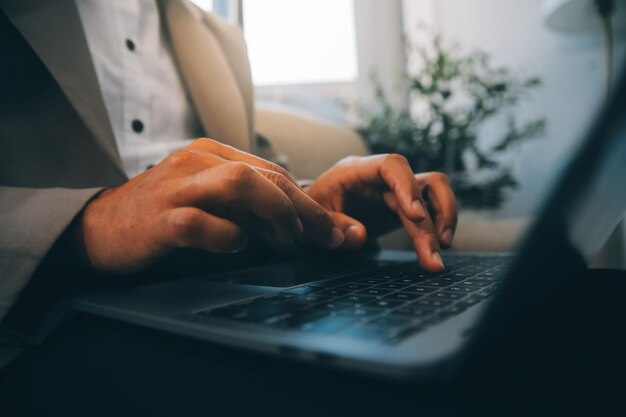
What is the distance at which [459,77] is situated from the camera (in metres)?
1.60

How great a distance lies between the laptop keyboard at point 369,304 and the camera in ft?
0.79

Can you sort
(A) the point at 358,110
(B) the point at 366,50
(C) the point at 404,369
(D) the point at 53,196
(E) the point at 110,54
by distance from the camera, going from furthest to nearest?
(B) the point at 366,50, (A) the point at 358,110, (E) the point at 110,54, (D) the point at 53,196, (C) the point at 404,369

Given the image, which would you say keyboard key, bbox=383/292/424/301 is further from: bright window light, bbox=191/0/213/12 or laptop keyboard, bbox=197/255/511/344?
bright window light, bbox=191/0/213/12

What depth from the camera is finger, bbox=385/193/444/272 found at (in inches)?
18.5

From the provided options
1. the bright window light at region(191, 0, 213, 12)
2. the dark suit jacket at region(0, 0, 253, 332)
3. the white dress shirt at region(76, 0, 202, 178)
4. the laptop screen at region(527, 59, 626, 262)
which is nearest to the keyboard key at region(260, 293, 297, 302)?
the laptop screen at region(527, 59, 626, 262)

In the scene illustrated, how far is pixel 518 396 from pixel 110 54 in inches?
36.2

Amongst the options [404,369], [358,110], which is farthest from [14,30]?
[358,110]

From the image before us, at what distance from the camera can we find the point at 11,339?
374mm

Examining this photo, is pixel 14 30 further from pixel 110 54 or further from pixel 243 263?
pixel 243 263

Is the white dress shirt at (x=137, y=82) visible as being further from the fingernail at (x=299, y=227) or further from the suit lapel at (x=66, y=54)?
the fingernail at (x=299, y=227)

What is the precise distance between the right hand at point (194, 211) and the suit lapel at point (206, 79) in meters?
0.51

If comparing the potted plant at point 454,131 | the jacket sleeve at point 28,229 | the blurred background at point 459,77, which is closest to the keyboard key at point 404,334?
the jacket sleeve at point 28,229

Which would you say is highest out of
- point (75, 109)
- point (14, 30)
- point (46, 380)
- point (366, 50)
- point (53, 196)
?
point (366, 50)

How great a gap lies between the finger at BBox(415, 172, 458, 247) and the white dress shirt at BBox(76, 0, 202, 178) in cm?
51
